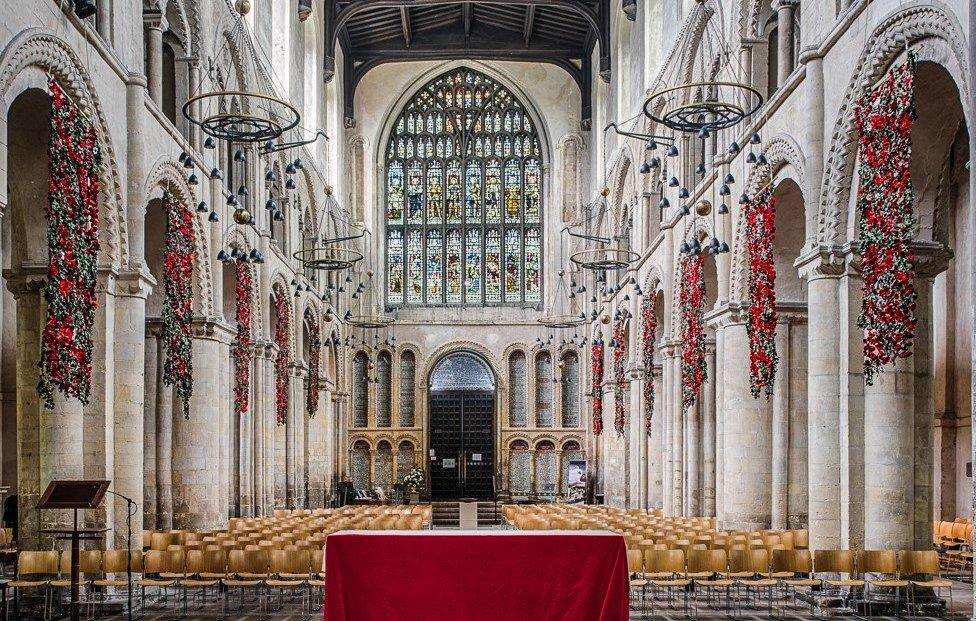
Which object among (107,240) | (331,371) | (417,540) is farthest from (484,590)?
(331,371)

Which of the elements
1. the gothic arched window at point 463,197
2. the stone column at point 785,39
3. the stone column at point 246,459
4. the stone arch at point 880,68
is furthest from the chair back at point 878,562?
the gothic arched window at point 463,197

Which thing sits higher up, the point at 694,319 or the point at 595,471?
the point at 694,319

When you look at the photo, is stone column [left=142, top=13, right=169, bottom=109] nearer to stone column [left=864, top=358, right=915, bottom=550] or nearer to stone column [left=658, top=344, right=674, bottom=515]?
stone column [left=864, top=358, right=915, bottom=550]

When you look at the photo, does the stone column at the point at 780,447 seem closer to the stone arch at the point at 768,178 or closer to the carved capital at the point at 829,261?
the stone arch at the point at 768,178

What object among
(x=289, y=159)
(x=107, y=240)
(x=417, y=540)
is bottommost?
(x=417, y=540)

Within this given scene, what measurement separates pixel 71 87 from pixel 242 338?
10.8 metres

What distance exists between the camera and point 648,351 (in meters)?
29.6

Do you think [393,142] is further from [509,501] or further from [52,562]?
[52,562]

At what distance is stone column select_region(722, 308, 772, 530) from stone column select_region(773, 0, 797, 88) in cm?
471

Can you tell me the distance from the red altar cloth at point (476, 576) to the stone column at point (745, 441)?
11.7 metres

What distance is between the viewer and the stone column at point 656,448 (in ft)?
99.0

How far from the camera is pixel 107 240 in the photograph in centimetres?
1642

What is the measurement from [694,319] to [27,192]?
1376 cm

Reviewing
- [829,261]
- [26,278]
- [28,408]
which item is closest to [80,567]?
[28,408]
